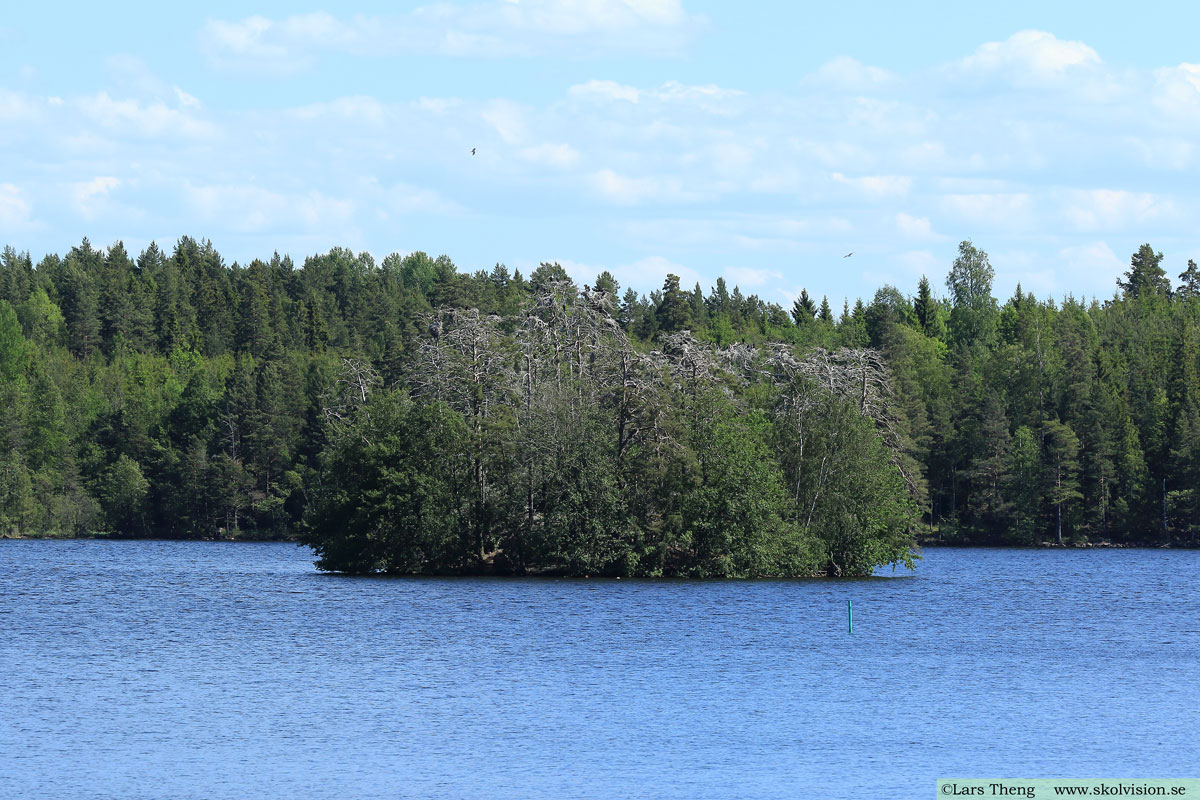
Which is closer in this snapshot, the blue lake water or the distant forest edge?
the blue lake water

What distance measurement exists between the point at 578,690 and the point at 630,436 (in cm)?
3587

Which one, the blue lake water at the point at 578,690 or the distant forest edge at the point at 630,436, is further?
the distant forest edge at the point at 630,436

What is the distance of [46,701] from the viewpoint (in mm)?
37219

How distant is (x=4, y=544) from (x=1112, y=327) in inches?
4816

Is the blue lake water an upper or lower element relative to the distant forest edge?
lower

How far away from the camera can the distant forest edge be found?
74562 millimetres

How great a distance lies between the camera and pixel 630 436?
7581cm

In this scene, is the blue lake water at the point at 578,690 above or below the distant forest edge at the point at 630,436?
below

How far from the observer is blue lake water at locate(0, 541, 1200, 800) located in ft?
96.1

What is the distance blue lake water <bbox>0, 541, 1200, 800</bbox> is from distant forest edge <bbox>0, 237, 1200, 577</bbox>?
13.8 ft

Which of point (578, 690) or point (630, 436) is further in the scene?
point (630, 436)

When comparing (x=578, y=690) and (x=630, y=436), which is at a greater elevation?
(x=630, y=436)

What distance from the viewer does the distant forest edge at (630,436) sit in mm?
74562

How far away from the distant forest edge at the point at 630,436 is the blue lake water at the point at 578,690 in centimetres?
421
